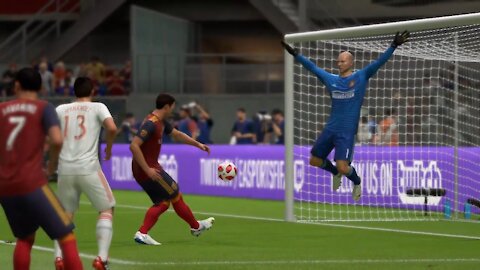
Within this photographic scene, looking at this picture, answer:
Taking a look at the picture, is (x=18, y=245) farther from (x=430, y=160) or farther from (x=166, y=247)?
(x=430, y=160)

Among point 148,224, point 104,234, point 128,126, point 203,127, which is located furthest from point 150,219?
point 128,126

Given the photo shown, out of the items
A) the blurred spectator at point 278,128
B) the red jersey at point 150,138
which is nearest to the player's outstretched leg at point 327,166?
the red jersey at point 150,138

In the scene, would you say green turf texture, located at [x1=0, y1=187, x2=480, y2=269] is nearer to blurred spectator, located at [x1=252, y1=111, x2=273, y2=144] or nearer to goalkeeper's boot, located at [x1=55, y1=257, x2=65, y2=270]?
goalkeeper's boot, located at [x1=55, y1=257, x2=65, y2=270]

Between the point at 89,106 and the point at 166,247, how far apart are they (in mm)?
3567

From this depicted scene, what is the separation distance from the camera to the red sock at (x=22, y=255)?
1067cm

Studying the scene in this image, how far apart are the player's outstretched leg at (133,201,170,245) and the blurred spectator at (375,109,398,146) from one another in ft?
25.6

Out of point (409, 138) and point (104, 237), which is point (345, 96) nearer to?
point (104, 237)

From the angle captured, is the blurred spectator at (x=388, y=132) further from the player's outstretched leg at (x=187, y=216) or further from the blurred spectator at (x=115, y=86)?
the blurred spectator at (x=115, y=86)

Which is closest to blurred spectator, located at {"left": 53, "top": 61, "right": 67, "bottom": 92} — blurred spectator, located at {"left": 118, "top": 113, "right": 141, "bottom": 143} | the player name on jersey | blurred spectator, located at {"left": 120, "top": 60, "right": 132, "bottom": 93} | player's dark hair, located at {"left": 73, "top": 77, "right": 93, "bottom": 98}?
blurred spectator, located at {"left": 120, "top": 60, "right": 132, "bottom": 93}

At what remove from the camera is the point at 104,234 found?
490 inches

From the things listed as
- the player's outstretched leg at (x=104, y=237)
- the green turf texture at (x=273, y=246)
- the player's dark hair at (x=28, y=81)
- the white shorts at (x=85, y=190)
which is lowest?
the green turf texture at (x=273, y=246)

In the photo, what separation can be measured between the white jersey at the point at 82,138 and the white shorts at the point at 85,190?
0.06 meters

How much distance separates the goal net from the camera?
2016 cm

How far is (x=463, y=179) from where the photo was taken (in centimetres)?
2114
